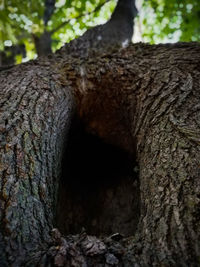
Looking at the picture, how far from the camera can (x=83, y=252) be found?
986mm

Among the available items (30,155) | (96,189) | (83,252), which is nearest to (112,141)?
(96,189)

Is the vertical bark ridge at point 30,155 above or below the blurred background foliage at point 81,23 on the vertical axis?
below

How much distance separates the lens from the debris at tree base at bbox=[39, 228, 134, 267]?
0.93 meters

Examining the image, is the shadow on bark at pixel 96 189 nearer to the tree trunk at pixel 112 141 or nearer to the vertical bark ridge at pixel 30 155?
the tree trunk at pixel 112 141

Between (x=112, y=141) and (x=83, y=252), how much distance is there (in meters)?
1.43

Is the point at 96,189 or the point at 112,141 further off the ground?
the point at 112,141

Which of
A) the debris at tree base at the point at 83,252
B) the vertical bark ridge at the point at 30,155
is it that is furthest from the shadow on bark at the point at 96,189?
the debris at tree base at the point at 83,252

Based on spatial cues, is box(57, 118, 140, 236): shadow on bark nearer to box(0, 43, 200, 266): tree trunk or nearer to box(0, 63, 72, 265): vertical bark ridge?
box(0, 43, 200, 266): tree trunk

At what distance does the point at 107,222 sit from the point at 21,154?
104 centimetres

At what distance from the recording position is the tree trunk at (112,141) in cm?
96

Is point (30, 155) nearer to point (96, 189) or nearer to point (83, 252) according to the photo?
point (83, 252)

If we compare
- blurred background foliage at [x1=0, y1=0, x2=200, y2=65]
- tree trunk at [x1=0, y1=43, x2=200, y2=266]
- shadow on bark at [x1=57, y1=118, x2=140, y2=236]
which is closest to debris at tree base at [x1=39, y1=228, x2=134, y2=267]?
tree trunk at [x1=0, y1=43, x2=200, y2=266]

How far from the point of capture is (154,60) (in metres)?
2.07

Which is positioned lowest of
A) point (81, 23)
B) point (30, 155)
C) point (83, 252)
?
point (83, 252)
